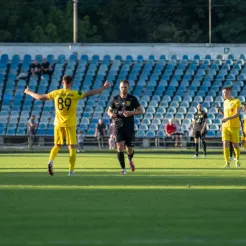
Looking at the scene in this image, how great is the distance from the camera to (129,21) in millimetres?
75750

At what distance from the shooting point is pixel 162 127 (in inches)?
2016

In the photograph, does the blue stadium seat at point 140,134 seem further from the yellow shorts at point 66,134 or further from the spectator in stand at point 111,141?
the yellow shorts at point 66,134

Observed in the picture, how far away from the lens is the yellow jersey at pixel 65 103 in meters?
22.0

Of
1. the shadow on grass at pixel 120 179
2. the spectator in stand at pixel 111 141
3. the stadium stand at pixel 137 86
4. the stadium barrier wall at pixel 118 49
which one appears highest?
the stadium barrier wall at pixel 118 49

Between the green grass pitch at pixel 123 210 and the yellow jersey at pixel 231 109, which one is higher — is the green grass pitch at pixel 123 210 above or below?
below

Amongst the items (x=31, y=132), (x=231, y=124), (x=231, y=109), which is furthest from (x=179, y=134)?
(x=231, y=109)

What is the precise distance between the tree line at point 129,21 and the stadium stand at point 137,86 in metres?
16.7

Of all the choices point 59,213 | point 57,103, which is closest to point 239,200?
point 59,213

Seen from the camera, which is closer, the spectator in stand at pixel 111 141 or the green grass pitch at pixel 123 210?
the green grass pitch at pixel 123 210

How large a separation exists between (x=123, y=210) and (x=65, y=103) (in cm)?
853

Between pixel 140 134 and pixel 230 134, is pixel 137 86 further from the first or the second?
pixel 230 134

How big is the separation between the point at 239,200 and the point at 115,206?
194 cm

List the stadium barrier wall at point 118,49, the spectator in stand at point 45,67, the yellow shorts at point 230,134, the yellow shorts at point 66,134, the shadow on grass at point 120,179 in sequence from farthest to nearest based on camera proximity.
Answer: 1. the stadium barrier wall at point 118,49
2. the spectator in stand at point 45,67
3. the yellow shorts at point 230,134
4. the yellow shorts at point 66,134
5. the shadow on grass at point 120,179

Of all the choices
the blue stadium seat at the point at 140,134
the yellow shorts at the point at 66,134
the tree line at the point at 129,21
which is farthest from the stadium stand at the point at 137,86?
the yellow shorts at the point at 66,134
